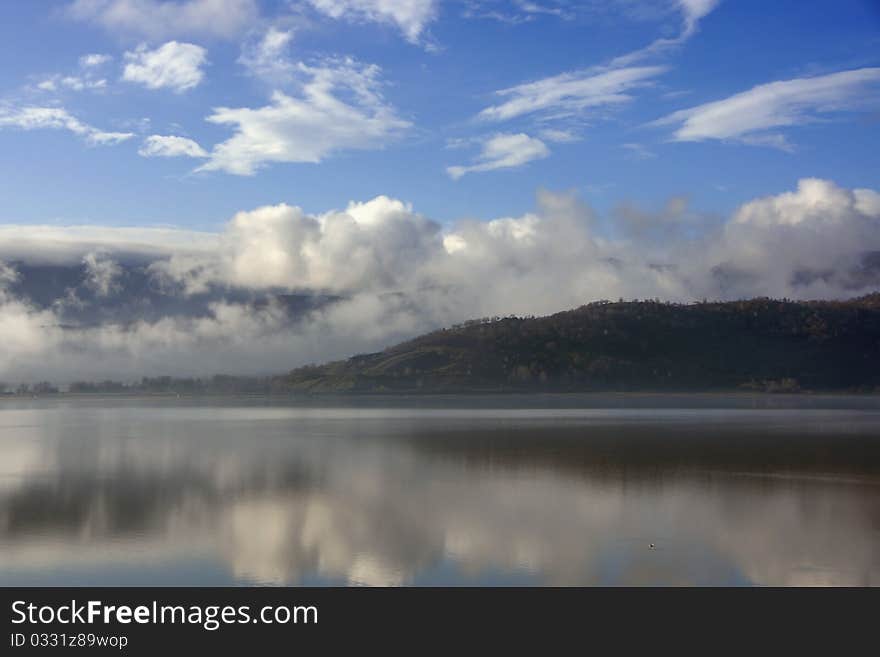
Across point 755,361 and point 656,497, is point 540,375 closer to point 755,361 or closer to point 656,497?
point 755,361

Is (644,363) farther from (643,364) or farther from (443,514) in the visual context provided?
(443,514)

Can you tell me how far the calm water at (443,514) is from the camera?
695 inches

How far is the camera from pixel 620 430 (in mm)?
57156

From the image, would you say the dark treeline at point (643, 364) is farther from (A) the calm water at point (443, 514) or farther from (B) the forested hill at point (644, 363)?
(A) the calm water at point (443, 514)

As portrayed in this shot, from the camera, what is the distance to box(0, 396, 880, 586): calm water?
17.7 metres

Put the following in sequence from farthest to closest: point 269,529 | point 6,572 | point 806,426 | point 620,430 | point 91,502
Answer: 1. point 806,426
2. point 620,430
3. point 91,502
4. point 269,529
5. point 6,572

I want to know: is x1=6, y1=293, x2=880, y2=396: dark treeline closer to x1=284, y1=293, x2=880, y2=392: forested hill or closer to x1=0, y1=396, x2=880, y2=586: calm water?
x1=284, y1=293, x2=880, y2=392: forested hill

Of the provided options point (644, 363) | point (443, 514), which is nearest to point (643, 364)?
point (644, 363)

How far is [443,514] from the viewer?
23797mm

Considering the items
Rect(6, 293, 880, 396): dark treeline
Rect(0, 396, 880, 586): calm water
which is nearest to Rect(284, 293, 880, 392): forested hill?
Rect(6, 293, 880, 396): dark treeline

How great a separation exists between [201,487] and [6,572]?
12128 mm

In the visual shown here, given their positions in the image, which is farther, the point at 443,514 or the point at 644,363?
the point at 644,363
